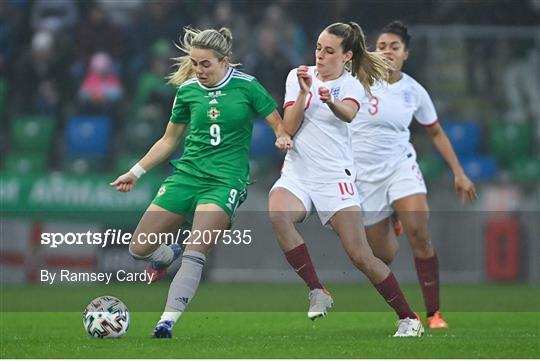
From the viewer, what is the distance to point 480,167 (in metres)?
18.4

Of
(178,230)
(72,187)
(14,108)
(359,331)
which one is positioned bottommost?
(359,331)

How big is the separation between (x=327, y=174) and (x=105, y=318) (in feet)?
5.95

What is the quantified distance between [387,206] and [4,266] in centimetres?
728

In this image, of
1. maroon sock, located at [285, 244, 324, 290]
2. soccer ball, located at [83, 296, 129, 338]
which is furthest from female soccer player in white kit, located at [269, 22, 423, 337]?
soccer ball, located at [83, 296, 129, 338]

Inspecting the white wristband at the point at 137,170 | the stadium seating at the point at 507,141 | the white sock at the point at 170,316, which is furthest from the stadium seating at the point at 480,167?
the white sock at the point at 170,316

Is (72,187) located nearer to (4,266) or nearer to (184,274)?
(4,266)

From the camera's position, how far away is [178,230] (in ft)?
29.4

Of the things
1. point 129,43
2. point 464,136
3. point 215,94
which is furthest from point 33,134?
point 215,94

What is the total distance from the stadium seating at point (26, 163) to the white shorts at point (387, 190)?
324 inches

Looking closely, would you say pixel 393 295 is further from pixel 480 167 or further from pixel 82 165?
pixel 480 167

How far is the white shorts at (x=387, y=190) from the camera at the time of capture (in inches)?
403

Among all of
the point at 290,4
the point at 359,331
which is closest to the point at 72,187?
the point at 290,4

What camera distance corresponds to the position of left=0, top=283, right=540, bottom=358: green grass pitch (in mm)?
7715

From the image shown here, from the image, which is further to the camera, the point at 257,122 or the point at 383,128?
the point at 257,122
